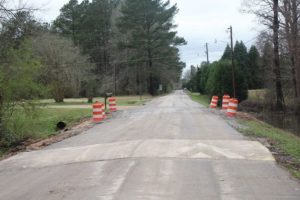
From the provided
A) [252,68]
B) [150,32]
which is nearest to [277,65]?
[150,32]

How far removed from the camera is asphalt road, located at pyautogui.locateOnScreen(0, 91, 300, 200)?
7.49 metres

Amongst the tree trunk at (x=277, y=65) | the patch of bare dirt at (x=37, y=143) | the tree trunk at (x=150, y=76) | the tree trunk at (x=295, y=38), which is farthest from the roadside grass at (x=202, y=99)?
the patch of bare dirt at (x=37, y=143)

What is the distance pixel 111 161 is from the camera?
10.7 meters

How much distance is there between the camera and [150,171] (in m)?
9.17

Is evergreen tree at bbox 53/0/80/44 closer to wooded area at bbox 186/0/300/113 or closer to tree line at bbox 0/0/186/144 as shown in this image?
tree line at bbox 0/0/186/144

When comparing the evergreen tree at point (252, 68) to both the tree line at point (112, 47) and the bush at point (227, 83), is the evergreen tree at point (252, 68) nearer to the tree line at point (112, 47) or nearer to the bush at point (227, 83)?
the tree line at point (112, 47)

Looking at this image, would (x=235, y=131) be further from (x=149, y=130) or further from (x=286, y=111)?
(x=286, y=111)

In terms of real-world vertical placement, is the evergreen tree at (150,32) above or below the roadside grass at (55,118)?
above

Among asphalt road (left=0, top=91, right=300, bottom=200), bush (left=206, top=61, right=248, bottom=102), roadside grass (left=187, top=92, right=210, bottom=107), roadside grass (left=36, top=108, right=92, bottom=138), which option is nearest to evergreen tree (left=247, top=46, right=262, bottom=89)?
roadside grass (left=187, top=92, right=210, bottom=107)

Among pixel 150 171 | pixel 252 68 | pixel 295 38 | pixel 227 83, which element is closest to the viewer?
pixel 150 171

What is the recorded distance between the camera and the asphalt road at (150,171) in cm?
749

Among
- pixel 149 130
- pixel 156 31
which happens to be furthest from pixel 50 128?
pixel 156 31

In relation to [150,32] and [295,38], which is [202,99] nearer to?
[150,32]

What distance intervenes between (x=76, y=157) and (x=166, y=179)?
4035mm
